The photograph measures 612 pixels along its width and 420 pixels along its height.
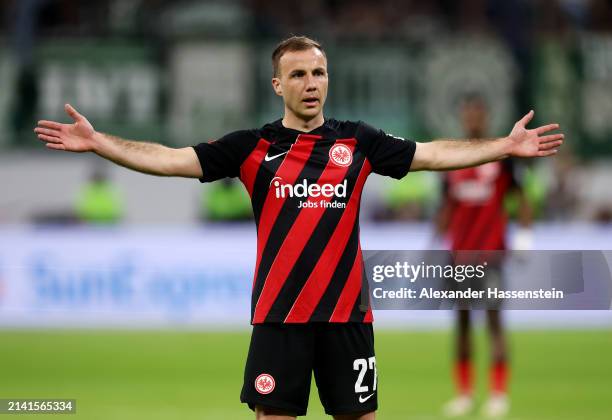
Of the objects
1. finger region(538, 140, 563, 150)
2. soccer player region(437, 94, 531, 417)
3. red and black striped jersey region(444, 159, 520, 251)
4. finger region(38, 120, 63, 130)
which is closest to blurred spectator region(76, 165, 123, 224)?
soccer player region(437, 94, 531, 417)

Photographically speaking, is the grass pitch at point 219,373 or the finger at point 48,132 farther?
the grass pitch at point 219,373

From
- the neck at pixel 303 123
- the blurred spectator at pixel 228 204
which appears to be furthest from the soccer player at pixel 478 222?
the blurred spectator at pixel 228 204

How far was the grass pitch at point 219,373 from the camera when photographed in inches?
392

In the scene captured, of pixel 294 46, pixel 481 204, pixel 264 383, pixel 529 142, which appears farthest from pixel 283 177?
pixel 481 204

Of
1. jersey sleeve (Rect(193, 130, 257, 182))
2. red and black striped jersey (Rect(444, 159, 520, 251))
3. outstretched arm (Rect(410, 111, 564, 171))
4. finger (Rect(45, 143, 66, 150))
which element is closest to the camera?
finger (Rect(45, 143, 66, 150))

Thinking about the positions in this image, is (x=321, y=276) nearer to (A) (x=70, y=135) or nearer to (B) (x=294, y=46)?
(B) (x=294, y=46)

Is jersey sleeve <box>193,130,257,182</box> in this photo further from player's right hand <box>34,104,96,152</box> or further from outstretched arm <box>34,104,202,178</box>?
player's right hand <box>34,104,96,152</box>

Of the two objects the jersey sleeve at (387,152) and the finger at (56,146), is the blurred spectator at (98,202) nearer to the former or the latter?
the finger at (56,146)

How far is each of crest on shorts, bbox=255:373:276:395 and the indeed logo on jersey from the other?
76cm

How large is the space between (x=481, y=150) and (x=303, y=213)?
873 millimetres

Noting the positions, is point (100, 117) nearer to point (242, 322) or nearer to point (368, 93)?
point (368, 93)

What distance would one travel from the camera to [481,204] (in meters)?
10.3

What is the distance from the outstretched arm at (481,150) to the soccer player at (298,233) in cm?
28

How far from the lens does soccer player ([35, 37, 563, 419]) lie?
18.4 ft
